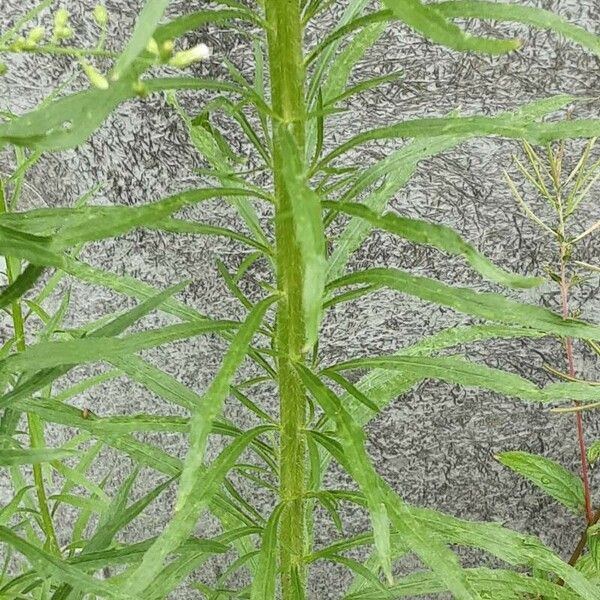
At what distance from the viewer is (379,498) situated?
467 mm

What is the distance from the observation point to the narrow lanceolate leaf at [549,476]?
0.84 meters

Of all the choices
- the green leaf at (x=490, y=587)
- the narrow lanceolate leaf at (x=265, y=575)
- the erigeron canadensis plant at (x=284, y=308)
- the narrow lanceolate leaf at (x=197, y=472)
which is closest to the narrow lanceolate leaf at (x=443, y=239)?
the erigeron canadensis plant at (x=284, y=308)

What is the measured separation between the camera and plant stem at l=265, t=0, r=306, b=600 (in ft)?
1.60

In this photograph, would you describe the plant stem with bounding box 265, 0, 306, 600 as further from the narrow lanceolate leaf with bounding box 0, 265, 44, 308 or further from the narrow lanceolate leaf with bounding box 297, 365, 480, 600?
the narrow lanceolate leaf with bounding box 0, 265, 44, 308

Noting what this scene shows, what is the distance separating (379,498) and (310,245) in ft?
0.55

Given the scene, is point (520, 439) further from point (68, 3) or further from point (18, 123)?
point (18, 123)

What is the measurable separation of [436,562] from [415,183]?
1.71 feet

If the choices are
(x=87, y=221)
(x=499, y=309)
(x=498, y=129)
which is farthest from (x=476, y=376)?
(x=87, y=221)

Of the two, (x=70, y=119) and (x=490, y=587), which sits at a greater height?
(x=70, y=119)

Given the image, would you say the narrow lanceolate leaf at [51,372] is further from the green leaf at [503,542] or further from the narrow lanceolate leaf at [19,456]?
the green leaf at [503,542]

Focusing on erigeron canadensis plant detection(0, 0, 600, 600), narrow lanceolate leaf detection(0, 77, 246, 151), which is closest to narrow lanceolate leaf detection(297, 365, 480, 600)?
erigeron canadensis plant detection(0, 0, 600, 600)

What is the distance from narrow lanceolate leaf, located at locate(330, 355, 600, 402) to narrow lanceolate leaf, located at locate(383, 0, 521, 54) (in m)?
0.27

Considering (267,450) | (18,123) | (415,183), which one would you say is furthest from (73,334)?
(415,183)

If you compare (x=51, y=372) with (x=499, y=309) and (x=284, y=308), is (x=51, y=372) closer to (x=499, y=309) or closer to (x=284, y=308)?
(x=284, y=308)
